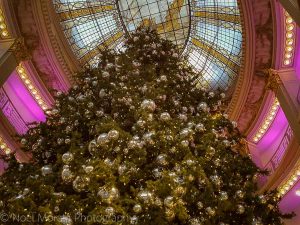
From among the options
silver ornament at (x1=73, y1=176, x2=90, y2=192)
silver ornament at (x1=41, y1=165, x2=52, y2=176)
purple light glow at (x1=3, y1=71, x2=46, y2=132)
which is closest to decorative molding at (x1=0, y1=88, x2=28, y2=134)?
purple light glow at (x1=3, y1=71, x2=46, y2=132)

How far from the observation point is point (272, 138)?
41.0ft

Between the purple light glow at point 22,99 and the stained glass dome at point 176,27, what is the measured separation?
3.02m

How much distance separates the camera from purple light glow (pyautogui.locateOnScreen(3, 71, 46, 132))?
1127 cm

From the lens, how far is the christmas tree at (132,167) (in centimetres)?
382

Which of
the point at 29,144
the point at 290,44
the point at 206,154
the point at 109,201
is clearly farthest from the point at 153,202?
the point at 290,44

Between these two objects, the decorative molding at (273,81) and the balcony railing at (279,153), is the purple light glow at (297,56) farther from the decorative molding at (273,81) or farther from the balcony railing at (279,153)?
the balcony railing at (279,153)

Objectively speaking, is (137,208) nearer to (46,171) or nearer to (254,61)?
(46,171)

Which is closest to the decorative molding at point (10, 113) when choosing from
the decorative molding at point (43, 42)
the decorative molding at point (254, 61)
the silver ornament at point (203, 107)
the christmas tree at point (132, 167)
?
the decorative molding at point (43, 42)

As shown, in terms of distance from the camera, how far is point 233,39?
14.1 metres

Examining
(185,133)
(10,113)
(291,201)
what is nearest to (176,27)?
(10,113)

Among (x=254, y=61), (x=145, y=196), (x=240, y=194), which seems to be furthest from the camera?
(x=254, y=61)

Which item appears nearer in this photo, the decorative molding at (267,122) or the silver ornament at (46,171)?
the silver ornament at (46,171)

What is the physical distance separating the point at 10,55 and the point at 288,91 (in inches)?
325

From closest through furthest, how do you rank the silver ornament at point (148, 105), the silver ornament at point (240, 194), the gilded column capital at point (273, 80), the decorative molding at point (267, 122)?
1. the silver ornament at point (240, 194)
2. the silver ornament at point (148, 105)
3. the gilded column capital at point (273, 80)
4. the decorative molding at point (267, 122)
